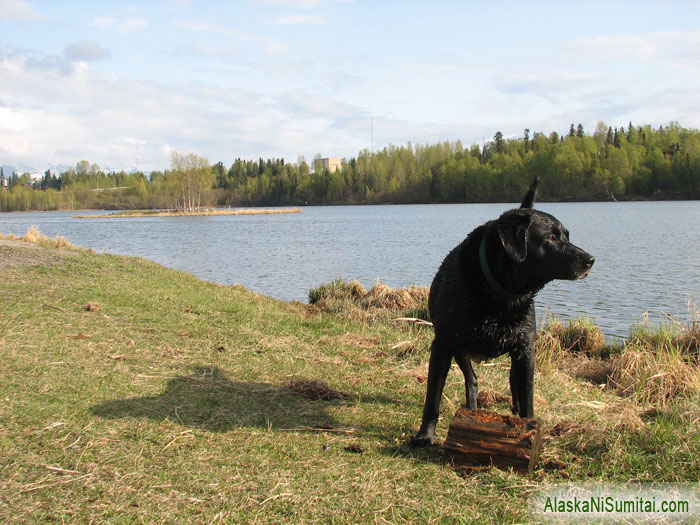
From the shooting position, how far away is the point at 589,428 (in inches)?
172

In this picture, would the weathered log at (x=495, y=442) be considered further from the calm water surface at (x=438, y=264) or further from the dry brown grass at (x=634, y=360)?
the calm water surface at (x=438, y=264)

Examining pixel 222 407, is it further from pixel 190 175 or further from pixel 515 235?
pixel 190 175

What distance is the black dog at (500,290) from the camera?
399 centimetres

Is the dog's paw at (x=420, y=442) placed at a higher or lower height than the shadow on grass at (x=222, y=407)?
lower

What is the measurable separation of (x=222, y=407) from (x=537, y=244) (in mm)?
3144

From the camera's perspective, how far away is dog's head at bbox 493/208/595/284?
395 cm

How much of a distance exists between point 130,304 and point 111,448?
18.5ft

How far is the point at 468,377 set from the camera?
4.82 metres

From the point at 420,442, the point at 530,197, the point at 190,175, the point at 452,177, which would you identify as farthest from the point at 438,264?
the point at 452,177

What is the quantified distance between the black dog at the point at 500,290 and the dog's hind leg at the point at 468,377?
0.08 metres

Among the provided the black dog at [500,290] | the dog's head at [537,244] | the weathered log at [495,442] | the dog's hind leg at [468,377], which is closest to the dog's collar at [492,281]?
the black dog at [500,290]

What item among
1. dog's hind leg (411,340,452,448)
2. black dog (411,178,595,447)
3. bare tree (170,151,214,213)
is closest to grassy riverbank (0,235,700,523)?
dog's hind leg (411,340,452,448)

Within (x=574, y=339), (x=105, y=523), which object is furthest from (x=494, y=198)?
(x=105, y=523)

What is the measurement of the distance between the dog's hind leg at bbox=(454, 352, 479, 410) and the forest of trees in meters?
100
